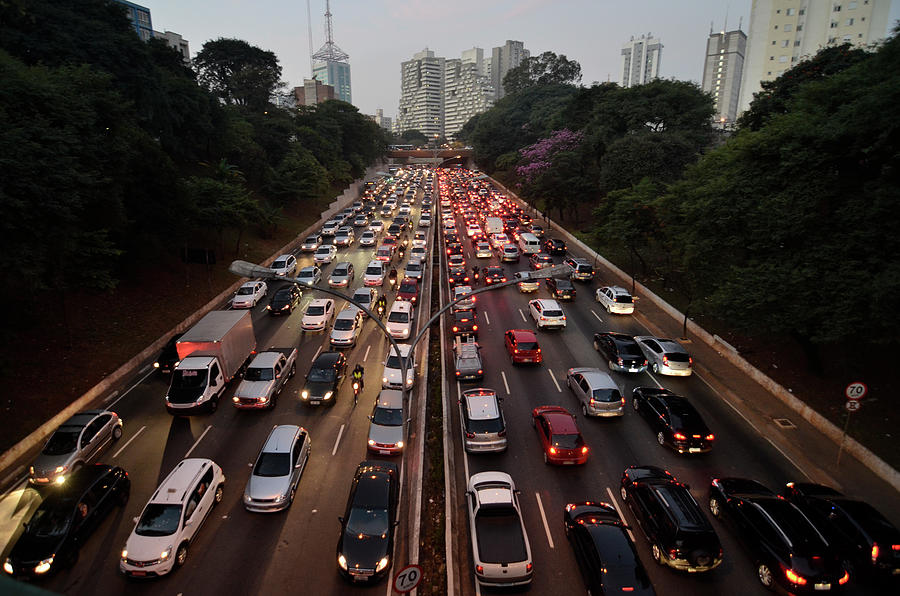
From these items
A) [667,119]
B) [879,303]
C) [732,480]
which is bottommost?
[732,480]

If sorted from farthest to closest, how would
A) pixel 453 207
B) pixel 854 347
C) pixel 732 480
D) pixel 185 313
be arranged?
pixel 453 207
pixel 185 313
pixel 854 347
pixel 732 480

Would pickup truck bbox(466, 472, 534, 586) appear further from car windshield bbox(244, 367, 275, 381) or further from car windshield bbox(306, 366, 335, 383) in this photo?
car windshield bbox(244, 367, 275, 381)

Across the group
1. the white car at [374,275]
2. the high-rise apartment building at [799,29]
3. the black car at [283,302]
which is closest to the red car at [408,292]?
the white car at [374,275]

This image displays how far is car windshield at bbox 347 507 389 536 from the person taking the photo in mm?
12852

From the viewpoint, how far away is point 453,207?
3442 inches

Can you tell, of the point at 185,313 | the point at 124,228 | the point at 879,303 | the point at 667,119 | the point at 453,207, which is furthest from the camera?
the point at 453,207

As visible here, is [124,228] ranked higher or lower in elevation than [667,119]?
lower

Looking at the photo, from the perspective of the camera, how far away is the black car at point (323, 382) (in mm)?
21062

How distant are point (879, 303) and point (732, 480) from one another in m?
8.39

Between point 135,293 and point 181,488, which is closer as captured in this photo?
point 181,488

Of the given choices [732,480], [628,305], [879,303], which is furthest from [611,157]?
[732,480]

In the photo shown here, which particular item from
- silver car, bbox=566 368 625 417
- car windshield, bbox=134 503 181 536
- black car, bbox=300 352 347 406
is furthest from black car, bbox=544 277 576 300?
car windshield, bbox=134 503 181 536

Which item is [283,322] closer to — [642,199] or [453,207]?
[642,199]

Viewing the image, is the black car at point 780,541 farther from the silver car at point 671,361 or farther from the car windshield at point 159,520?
the car windshield at point 159,520
